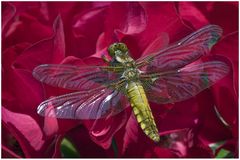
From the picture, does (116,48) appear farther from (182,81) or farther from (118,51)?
(182,81)

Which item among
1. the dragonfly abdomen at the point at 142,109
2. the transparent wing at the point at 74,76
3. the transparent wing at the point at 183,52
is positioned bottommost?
the dragonfly abdomen at the point at 142,109

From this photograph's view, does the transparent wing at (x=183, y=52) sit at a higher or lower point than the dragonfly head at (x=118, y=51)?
lower

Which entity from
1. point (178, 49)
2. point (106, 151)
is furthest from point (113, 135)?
point (178, 49)

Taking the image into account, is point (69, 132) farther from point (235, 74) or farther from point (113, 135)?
point (235, 74)

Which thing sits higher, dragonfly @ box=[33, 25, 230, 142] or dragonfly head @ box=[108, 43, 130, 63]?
dragonfly head @ box=[108, 43, 130, 63]

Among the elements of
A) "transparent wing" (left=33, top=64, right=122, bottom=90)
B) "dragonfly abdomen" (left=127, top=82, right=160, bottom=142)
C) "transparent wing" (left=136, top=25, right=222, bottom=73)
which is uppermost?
"transparent wing" (left=33, top=64, right=122, bottom=90)

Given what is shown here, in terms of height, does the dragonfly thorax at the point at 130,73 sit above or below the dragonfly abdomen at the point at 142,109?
above
